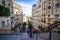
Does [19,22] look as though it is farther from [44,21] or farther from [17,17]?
[44,21]

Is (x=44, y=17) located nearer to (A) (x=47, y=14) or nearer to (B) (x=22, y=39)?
(A) (x=47, y=14)

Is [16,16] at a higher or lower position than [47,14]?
lower

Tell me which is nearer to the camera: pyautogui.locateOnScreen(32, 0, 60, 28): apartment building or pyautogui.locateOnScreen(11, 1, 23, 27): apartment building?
pyautogui.locateOnScreen(11, 1, 23, 27): apartment building

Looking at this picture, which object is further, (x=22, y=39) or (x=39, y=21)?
(x=39, y=21)

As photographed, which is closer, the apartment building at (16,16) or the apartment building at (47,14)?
the apartment building at (16,16)

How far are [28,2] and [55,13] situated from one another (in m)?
1.91

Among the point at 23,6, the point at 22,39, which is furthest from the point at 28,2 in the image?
the point at 22,39

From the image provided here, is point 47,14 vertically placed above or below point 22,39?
above

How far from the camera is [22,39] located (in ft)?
9.70

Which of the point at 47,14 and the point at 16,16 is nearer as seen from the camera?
the point at 16,16

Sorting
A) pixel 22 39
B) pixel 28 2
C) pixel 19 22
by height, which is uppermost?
pixel 28 2

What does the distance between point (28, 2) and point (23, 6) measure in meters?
0.35

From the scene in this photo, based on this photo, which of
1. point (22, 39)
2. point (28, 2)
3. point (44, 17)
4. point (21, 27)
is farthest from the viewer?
point (44, 17)

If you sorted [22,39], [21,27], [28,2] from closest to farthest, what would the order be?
1. [22,39]
2. [28,2]
3. [21,27]
